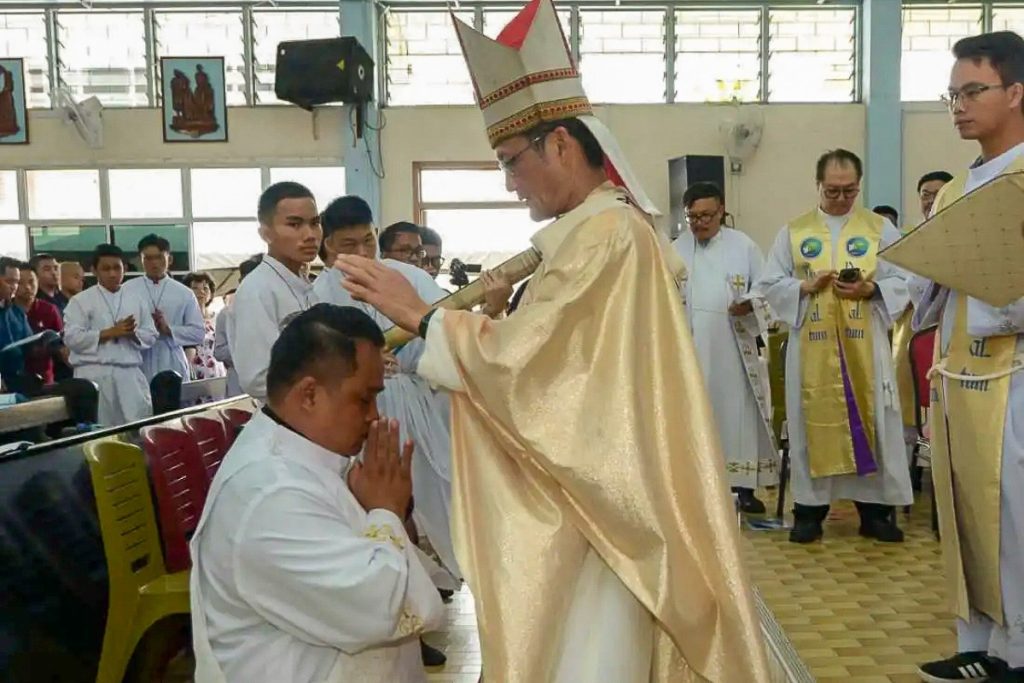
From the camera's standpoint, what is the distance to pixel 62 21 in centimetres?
1093

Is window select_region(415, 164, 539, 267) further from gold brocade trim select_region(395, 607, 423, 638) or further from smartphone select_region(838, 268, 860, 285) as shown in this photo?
gold brocade trim select_region(395, 607, 423, 638)

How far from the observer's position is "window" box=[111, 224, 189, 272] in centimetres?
1080

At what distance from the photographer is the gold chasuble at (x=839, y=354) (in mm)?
4379

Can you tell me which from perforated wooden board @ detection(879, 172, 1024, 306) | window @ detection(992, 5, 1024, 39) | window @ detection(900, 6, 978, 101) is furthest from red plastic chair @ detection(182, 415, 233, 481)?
window @ detection(992, 5, 1024, 39)

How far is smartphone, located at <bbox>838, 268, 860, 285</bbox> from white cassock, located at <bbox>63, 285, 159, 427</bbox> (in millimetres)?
4006

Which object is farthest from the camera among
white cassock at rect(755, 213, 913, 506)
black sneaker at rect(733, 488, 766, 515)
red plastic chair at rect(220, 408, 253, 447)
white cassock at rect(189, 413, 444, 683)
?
black sneaker at rect(733, 488, 766, 515)

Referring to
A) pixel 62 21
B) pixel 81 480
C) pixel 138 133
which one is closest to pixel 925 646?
pixel 81 480

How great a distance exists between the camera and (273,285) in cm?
290

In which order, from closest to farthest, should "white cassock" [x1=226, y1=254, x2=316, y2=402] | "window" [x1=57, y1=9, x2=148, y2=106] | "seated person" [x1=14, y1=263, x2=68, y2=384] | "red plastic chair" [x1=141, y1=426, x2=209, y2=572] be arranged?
"red plastic chair" [x1=141, y1=426, x2=209, y2=572] < "white cassock" [x1=226, y1=254, x2=316, y2=402] < "seated person" [x1=14, y1=263, x2=68, y2=384] < "window" [x1=57, y1=9, x2=148, y2=106]

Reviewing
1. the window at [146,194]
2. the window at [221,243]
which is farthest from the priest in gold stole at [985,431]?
the window at [146,194]

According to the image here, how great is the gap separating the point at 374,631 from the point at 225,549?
287 millimetres

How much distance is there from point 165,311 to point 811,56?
7.73 meters

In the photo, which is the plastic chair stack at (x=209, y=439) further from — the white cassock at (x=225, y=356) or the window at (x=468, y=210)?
the window at (x=468, y=210)

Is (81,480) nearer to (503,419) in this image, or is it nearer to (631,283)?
(503,419)
